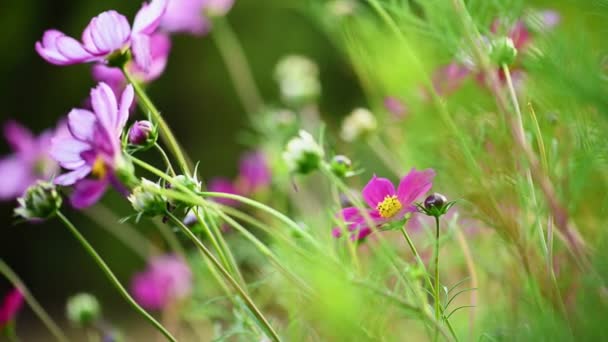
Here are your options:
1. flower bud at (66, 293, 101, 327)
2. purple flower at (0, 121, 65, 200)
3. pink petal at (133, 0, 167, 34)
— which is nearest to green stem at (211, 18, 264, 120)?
purple flower at (0, 121, 65, 200)

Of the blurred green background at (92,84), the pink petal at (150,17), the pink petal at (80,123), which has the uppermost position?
the pink petal at (150,17)

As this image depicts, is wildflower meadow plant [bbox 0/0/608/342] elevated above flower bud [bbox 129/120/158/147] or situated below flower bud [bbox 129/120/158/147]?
below

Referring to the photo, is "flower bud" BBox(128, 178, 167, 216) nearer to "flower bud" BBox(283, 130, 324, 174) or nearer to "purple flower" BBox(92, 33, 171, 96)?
"flower bud" BBox(283, 130, 324, 174)

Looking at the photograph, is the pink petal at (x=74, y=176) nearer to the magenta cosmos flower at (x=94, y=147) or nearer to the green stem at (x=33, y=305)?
the magenta cosmos flower at (x=94, y=147)

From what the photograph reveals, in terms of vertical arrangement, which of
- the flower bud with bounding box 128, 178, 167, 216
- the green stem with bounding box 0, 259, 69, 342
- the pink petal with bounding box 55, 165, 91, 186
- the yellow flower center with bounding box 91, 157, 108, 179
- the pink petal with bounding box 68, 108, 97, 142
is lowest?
the green stem with bounding box 0, 259, 69, 342

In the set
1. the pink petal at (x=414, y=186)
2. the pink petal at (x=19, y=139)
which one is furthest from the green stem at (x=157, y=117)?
the pink petal at (x=19, y=139)

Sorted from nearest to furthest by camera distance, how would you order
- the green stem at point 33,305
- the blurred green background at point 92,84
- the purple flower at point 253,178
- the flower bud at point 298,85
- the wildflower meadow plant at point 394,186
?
the wildflower meadow plant at point 394,186 → the green stem at point 33,305 → the purple flower at point 253,178 → the flower bud at point 298,85 → the blurred green background at point 92,84
